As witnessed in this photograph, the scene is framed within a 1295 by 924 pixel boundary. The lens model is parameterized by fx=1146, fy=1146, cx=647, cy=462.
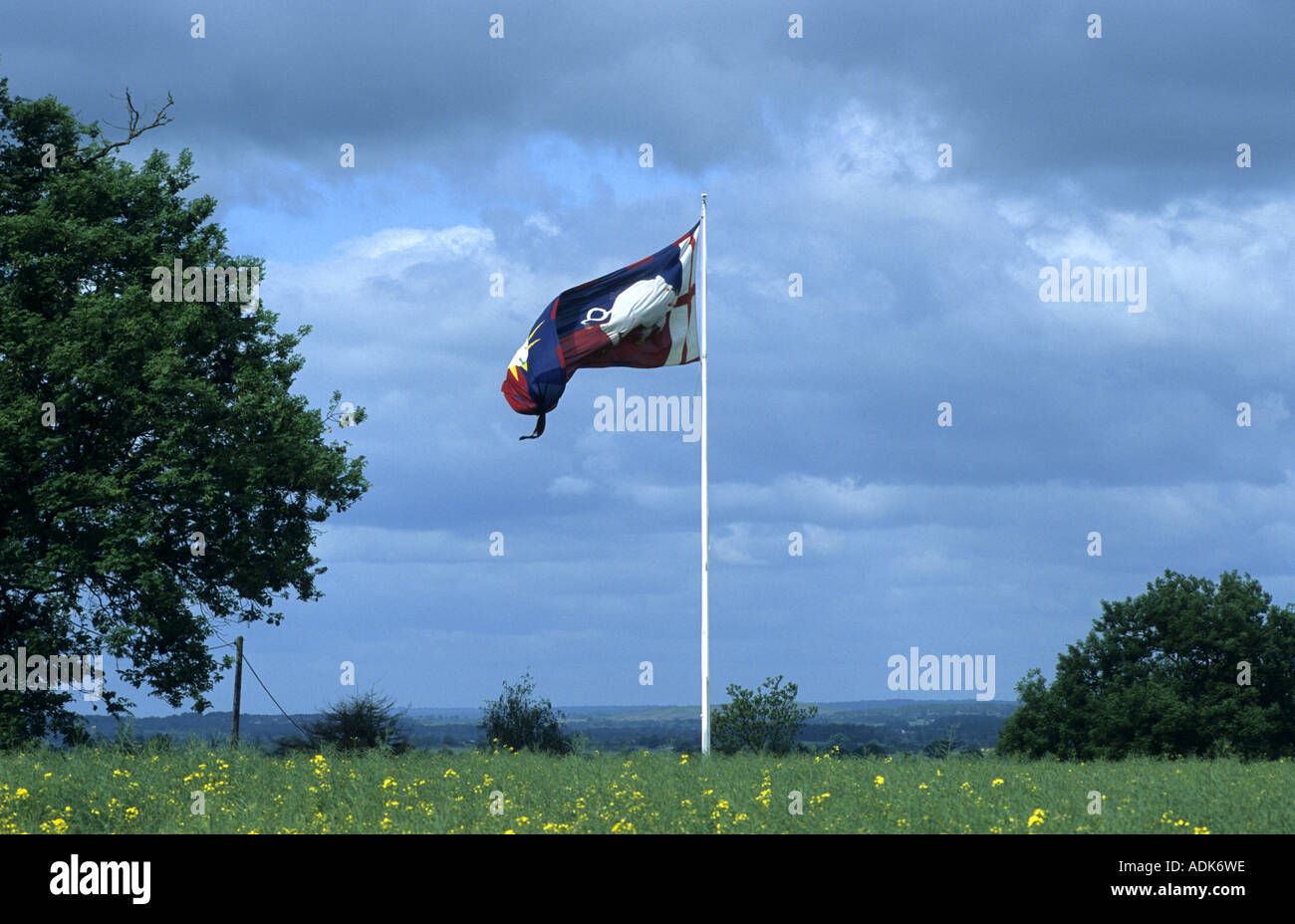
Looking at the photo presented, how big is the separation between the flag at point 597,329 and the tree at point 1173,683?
26431 mm

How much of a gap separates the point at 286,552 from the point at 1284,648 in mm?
35845

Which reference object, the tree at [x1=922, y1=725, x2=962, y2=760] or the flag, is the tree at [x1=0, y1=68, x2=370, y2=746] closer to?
the flag

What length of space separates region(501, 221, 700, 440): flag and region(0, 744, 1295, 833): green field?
21.2 ft

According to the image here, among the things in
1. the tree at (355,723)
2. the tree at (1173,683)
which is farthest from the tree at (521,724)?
the tree at (1173,683)

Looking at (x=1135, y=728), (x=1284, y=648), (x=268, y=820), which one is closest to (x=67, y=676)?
(x=268, y=820)

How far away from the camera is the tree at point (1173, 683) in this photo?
132ft

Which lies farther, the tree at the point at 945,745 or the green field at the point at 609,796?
the tree at the point at 945,745

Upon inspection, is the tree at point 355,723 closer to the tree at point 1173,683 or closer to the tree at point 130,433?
the tree at point 130,433

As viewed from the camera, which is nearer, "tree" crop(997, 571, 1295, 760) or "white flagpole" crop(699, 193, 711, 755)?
"white flagpole" crop(699, 193, 711, 755)

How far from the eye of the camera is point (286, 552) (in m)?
28.5

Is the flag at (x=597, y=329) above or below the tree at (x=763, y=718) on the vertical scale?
above

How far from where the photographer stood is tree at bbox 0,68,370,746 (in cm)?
2533

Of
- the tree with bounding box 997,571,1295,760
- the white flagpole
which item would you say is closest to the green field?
the white flagpole
